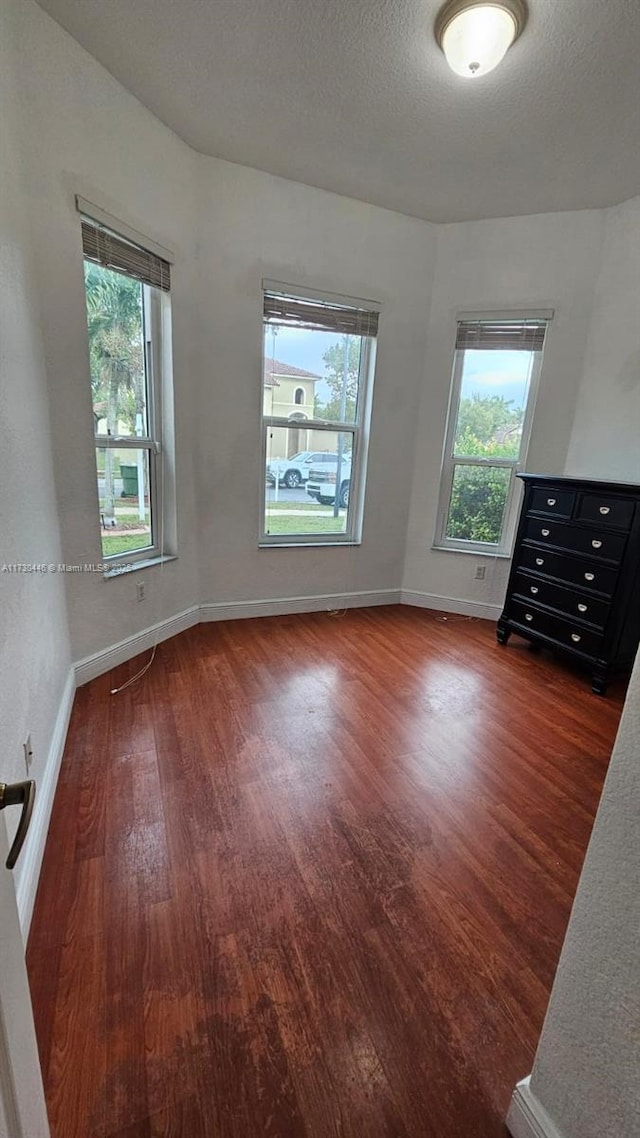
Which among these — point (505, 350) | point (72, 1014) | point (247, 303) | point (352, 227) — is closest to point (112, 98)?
point (247, 303)

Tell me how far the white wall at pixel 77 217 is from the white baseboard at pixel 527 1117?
2.27m

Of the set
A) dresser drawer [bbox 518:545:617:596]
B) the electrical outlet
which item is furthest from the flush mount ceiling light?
the electrical outlet

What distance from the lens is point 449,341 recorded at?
347 cm

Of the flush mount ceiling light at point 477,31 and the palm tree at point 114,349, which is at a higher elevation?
the flush mount ceiling light at point 477,31

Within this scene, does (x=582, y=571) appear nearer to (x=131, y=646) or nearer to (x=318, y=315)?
(x=318, y=315)

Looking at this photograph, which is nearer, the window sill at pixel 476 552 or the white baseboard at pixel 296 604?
the white baseboard at pixel 296 604

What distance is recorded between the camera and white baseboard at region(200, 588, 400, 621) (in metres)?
3.39

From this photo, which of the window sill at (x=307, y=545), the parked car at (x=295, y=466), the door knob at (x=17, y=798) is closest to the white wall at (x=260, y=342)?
the window sill at (x=307, y=545)

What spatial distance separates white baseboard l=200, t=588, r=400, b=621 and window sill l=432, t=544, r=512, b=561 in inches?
19.8

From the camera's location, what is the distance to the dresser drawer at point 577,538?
99.2 inches

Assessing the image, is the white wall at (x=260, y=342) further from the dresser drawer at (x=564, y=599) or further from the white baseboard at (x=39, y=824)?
the white baseboard at (x=39, y=824)

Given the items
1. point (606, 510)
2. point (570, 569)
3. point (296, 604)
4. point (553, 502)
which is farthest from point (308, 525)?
point (606, 510)

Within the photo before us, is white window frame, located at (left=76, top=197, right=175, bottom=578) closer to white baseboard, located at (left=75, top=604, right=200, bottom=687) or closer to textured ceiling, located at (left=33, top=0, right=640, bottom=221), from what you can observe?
white baseboard, located at (left=75, top=604, right=200, bottom=687)

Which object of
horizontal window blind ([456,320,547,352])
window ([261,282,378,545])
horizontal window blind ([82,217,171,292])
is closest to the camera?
horizontal window blind ([82,217,171,292])
